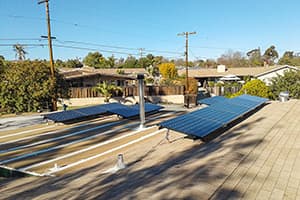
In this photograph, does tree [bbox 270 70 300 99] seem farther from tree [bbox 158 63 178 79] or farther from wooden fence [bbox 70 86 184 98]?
tree [bbox 158 63 178 79]

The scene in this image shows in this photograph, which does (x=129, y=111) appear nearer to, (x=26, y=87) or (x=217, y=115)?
(x=217, y=115)

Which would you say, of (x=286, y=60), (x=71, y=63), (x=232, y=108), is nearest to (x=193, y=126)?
(x=232, y=108)

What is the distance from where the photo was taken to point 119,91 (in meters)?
33.3

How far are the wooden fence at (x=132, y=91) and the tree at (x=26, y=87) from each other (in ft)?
35.0

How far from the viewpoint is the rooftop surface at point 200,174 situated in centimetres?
432

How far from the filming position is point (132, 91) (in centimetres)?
3422

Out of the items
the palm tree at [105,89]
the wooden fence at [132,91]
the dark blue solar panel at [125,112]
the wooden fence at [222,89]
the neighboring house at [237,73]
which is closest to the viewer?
the dark blue solar panel at [125,112]

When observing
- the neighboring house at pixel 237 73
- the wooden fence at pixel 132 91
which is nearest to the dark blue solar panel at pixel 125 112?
the wooden fence at pixel 132 91

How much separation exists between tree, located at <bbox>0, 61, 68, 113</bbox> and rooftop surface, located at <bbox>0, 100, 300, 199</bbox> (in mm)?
11511

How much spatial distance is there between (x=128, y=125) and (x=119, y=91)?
1996 cm

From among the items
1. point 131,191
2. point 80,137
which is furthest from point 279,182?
point 80,137

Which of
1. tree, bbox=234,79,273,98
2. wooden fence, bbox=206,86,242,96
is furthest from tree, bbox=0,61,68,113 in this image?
wooden fence, bbox=206,86,242,96

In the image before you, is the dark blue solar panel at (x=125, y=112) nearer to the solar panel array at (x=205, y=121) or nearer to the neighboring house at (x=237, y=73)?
the solar panel array at (x=205, y=121)

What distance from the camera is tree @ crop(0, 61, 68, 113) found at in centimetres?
1777
